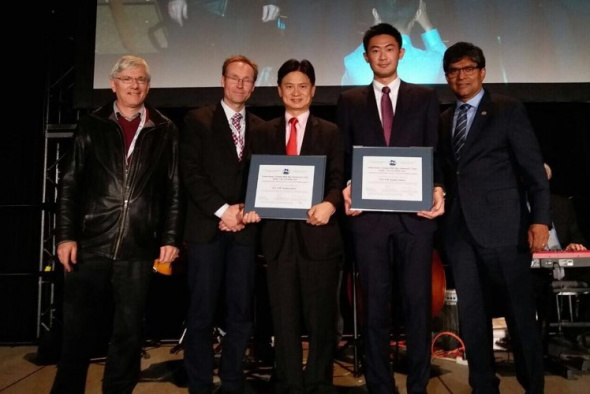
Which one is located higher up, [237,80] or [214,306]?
[237,80]

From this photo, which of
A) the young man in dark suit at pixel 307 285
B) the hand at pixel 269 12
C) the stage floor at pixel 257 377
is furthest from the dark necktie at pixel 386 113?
the hand at pixel 269 12

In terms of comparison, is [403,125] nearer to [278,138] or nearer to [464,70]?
[464,70]

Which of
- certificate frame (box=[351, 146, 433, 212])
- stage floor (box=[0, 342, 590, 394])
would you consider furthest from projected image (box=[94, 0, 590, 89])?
stage floor (box=[0, 342, 590, 394])

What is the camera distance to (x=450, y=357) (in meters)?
3.52

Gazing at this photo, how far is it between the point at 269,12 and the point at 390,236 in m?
2.58

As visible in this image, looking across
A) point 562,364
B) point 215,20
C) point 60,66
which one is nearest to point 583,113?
point 562,364

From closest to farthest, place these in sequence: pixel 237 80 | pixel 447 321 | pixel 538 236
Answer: pixel 538 236 → pixel 237 80 → pixel 447 321

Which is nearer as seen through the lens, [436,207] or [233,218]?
[436,207]

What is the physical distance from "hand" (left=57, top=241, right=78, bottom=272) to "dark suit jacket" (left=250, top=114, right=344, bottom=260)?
35.3 inches

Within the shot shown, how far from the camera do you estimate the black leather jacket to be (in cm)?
217

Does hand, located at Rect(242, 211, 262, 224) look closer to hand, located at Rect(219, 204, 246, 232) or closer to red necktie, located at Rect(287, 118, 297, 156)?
hand, located at Rect(219, 204, 246, 232)

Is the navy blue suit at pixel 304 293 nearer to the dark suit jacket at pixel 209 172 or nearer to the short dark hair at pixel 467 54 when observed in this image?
the dark suit jacket at pixel 209 172

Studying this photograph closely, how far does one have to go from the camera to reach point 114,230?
217 cm

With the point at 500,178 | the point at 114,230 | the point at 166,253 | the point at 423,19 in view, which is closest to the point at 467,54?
the point at 500,178
